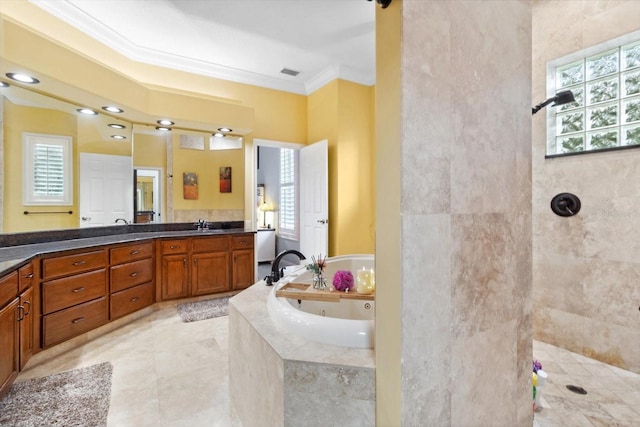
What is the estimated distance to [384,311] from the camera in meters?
1.00

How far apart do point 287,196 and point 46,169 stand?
3.73 m

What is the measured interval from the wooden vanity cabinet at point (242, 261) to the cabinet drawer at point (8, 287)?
7.14 feet

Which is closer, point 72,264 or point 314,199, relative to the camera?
point 72,264

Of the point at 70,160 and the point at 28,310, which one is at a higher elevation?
the point at 70,160

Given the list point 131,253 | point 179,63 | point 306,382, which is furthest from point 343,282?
point 179,63

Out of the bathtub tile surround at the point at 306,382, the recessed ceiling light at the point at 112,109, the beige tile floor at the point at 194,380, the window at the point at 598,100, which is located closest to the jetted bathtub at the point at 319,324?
the bathtub tile surround at the point at 306,382

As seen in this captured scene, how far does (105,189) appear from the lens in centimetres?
343

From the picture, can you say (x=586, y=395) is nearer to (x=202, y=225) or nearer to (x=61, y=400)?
(x=61, y=400)

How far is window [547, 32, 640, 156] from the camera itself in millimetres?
2215

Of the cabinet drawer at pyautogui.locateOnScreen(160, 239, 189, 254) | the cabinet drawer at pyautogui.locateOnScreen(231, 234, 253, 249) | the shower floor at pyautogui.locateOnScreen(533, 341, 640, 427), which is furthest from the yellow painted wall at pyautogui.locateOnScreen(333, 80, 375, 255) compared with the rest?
the shower floor at pyautogui.locateOnScreen(533, 341, 640, 427)

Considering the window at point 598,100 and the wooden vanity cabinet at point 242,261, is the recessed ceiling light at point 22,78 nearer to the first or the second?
the wooden vanity cabinet at point 242,261

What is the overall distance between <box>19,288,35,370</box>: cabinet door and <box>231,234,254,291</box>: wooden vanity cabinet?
1.99 metres

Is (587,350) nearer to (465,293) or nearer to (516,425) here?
(516,425)

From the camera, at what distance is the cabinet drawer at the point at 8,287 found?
1.74 metres
